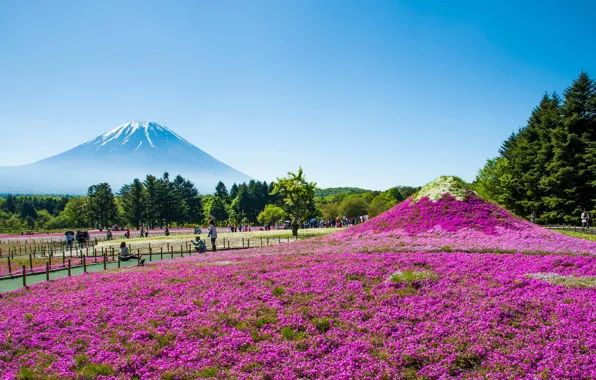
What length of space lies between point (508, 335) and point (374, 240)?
20207 mm

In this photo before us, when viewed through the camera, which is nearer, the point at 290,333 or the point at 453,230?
the point at 290,333

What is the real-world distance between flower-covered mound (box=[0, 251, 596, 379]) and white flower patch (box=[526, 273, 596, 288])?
43 centimetres

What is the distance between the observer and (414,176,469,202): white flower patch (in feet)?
115

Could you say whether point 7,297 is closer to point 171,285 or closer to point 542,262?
point 171,285

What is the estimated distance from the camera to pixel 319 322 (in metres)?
12.0

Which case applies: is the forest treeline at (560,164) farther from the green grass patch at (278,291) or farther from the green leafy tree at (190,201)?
the green leafy tree at (190,201)

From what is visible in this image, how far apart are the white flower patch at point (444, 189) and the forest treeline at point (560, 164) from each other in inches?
1091

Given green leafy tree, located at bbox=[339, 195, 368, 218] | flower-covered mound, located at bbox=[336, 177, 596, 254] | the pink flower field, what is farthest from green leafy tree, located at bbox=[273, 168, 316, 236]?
green leafy tree, located at bbox=[339, 195, 368, 218]

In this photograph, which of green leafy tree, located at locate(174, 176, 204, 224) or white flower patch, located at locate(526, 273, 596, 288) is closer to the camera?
white flower patch, located at locate(526, 273, 596, 288)

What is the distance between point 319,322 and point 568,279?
9.81 m

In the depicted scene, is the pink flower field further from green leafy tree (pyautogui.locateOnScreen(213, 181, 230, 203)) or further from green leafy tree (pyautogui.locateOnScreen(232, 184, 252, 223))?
green leafy tree (pyautogui.locateOnScreen(213, 181, 230, 203))

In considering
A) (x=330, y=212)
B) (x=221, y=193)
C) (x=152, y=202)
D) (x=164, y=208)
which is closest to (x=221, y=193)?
(x=221, y=193)

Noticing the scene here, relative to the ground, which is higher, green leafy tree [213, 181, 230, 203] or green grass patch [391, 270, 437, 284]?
green leafy tree [213, 181, 230, 203]

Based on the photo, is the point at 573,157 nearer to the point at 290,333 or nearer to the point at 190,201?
the point at 290,333
